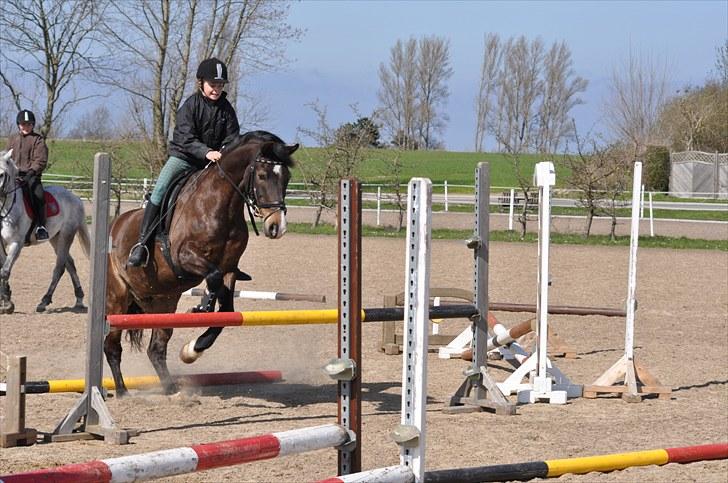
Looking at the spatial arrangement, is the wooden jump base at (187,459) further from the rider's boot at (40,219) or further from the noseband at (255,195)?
the rider's boot at (40,219)

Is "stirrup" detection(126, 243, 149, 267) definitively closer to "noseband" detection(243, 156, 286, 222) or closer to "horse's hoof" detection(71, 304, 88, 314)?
"noseband" detection(243, 156, 286, 222)

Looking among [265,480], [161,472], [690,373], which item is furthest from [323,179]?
[161,472]

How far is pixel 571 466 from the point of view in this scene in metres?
4.77

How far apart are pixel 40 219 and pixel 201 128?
5.94 m

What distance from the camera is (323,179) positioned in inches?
1141

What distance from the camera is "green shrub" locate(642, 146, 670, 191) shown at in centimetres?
4328

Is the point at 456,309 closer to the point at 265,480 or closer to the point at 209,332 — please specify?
the point at 209,332

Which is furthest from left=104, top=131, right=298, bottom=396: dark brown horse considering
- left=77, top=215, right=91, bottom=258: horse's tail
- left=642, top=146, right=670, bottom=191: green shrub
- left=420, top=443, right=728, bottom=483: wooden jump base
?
left=642, top=146, right=670, bottom=191: green shrub

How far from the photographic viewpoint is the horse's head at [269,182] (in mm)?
7418

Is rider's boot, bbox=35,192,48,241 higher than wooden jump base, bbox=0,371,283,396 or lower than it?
higher

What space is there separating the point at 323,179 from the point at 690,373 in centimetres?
1984

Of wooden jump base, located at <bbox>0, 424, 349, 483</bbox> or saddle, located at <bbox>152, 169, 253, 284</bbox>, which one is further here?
saddle, located at <bbox>152, 169, 253, 284</bbox>

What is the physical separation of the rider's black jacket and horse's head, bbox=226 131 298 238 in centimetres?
55

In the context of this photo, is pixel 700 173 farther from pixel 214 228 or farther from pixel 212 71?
pixel 214 228
